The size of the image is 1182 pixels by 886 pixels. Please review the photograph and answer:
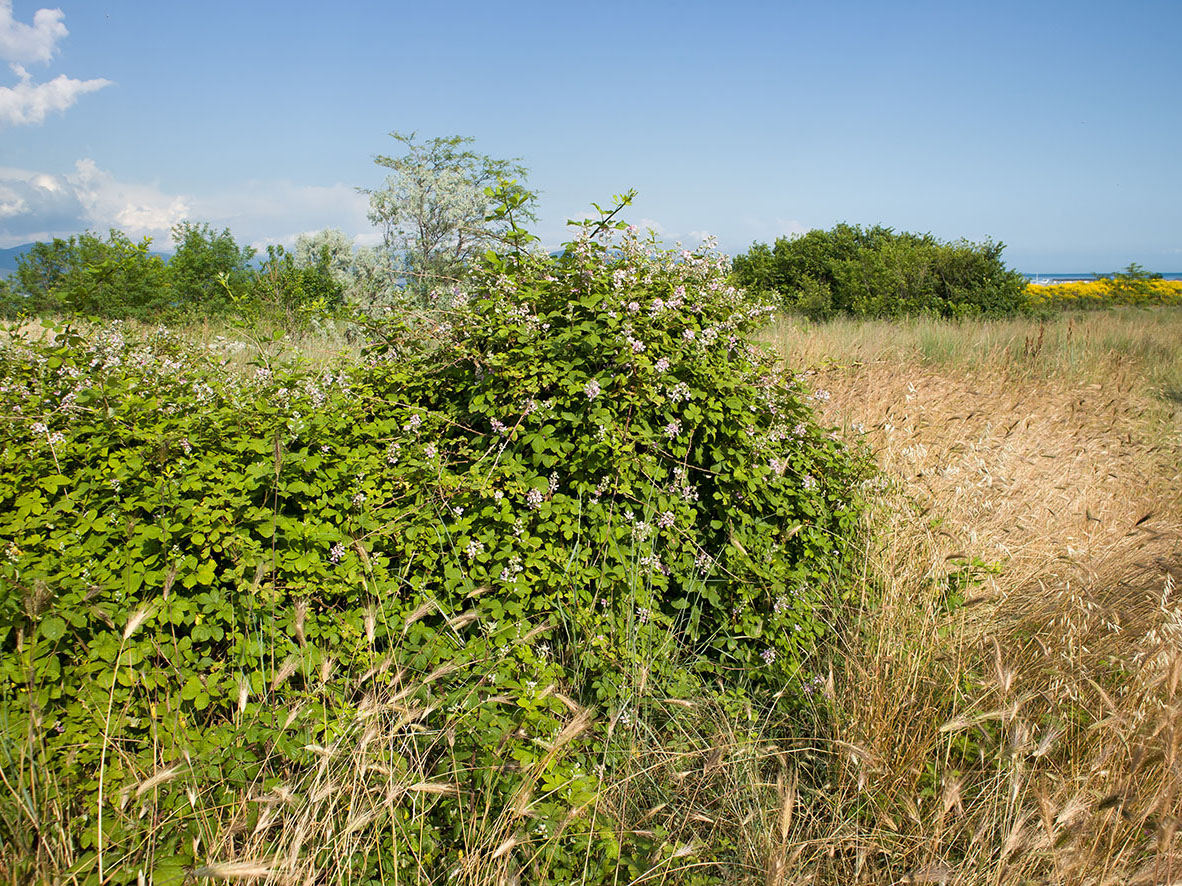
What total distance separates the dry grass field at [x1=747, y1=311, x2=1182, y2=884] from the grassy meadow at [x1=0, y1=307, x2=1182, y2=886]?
1 cm

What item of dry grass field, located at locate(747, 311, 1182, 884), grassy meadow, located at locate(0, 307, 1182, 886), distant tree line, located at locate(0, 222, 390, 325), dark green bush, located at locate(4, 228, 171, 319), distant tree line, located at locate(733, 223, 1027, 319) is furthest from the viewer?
distant tree line, located at locate(733, 223, 1027, 319)

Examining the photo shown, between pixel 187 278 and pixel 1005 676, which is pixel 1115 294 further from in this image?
pixel 187 278

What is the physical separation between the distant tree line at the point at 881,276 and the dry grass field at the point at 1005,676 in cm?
746

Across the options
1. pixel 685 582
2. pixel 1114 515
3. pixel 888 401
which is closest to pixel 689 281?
pixel 685 582

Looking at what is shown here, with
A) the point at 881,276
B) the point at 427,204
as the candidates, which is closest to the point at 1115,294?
the point at 881,276

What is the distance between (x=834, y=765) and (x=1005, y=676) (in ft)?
2.08

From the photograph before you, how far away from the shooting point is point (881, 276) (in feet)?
46.8

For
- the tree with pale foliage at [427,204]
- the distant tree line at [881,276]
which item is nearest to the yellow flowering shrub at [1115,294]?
the distant tree line at [881,276]

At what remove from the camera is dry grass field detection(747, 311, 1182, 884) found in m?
1.83

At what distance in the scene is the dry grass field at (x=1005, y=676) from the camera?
1.83m

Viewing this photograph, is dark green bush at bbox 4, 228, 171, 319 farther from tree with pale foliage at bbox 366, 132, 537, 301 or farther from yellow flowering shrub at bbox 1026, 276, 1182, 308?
yellow flowering shrub at bbox 1026, 276, 1182, 308

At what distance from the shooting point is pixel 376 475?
2588 millimetres

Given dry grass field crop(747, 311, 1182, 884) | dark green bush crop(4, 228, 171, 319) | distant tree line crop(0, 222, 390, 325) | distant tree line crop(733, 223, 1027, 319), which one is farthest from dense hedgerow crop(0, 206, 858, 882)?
distant tree line crop(733, 223, 1027, 319)

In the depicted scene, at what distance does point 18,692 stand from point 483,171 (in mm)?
16413
